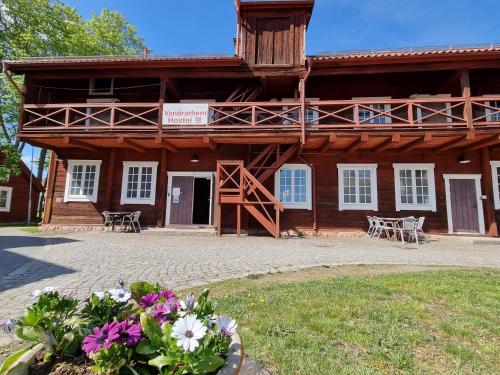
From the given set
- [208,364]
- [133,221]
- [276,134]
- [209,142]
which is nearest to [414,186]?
[276,134]

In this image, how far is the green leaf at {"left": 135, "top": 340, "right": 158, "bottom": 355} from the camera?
1191 millimetres

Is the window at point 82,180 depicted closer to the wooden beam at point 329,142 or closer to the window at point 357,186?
the wooden beam at point 329,142

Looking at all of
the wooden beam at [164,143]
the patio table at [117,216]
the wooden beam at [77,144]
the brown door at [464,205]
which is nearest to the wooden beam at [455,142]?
the brown door at [464,205]

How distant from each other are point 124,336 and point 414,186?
42.2 feet

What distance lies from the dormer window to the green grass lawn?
1234 cm

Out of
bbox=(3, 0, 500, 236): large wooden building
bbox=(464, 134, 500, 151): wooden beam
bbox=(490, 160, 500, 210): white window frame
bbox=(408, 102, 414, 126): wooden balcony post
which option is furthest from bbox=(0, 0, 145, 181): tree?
bbox=(490, 160, 500, 210): white window frame

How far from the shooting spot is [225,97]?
1298 centimetres

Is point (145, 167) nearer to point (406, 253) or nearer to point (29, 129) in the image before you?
point (29, 129)

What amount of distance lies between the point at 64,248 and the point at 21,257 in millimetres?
1214

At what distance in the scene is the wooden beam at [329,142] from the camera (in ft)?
33.2

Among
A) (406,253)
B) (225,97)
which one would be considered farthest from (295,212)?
(225,97)

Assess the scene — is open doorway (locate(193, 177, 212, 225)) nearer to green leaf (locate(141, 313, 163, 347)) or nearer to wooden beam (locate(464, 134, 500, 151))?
wooden beam (locate(464, 134, 500, 151))

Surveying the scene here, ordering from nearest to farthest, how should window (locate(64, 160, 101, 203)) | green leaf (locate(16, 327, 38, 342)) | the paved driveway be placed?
green leaf (locate(16, 327, 38, 342))
the paved driveway
window (locate(64, 160, 101, 203))

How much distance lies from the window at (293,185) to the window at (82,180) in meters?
8.16
